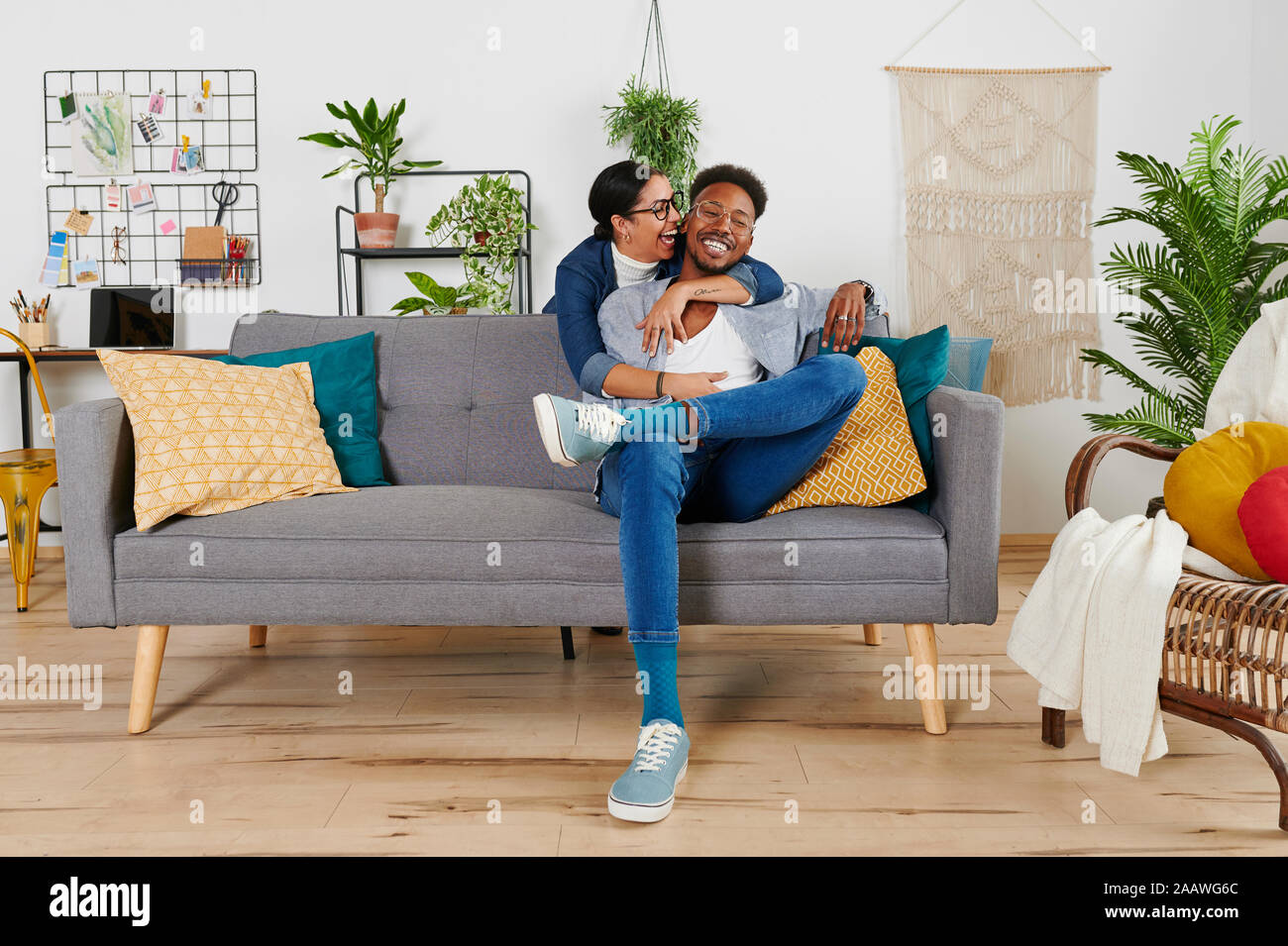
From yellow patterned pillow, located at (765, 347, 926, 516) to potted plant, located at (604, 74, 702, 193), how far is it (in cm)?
172

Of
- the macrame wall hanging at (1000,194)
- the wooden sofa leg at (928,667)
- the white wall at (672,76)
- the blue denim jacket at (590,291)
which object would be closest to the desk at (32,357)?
the white wall at (672,76)

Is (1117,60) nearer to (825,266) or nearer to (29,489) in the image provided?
(825,266)

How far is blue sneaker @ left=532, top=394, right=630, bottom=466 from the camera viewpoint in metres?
1.63

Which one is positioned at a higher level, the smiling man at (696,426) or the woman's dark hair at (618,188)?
the woman's dark hair at (618,188)

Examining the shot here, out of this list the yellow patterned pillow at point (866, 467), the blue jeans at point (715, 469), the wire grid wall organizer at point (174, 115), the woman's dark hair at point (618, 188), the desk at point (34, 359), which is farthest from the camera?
the wire grid wall organizer at point (174, 115)

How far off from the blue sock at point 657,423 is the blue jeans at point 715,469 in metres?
0.02

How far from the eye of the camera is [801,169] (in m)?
3.59

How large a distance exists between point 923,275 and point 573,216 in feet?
4.20

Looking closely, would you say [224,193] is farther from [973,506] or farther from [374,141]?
[973,506]

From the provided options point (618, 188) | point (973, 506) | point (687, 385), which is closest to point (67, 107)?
point (618, 188)

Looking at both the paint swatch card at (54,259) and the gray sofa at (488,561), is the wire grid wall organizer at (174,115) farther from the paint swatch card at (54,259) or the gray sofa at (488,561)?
the gray sofa at (488,561)

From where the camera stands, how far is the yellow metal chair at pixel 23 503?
2873 mm

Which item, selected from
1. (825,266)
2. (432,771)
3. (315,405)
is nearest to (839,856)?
(432,771)

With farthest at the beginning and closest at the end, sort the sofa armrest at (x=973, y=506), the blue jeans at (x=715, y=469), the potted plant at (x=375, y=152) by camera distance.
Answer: the potted plant at (x=375, y=152)
the sofa armrest at (x=973, y=506)
the blue jeans at (x=715, y=469)
